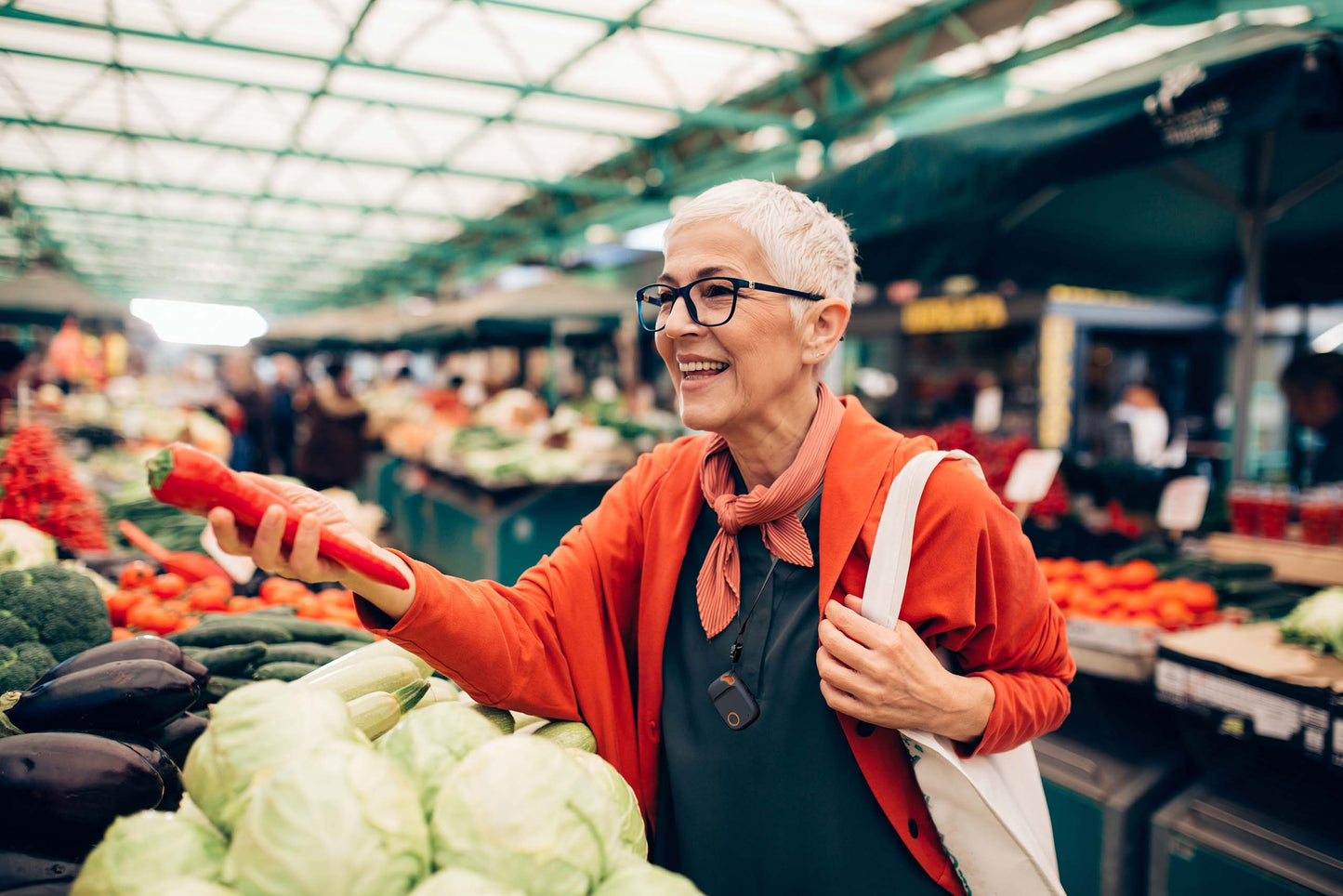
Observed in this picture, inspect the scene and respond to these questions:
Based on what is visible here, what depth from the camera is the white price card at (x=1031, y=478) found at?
3535mm

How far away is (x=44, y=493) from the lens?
2887 millimetres

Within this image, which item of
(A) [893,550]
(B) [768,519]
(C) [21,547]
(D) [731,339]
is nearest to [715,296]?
(D) [731,339]

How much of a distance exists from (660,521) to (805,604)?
0.36 metres

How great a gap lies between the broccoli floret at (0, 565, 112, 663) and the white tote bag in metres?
1.72

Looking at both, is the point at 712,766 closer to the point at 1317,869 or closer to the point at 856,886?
the point at 856,886

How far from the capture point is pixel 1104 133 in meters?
2.75

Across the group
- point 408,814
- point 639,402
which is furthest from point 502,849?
point 639,402

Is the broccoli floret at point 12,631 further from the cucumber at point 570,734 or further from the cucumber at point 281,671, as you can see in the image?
the cucumber at point 570,734

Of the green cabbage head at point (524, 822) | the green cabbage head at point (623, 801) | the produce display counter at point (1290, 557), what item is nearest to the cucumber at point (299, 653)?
the green cabbage head at point (623, 801)

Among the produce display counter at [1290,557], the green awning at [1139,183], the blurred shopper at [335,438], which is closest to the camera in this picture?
the green awning at [1139,183]

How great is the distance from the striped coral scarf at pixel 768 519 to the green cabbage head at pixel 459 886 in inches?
27.3

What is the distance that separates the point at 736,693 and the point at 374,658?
0.73 m

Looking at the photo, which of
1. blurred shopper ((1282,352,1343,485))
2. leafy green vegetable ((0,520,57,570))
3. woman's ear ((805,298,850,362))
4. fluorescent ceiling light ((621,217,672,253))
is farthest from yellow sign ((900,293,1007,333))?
leafy green vegetable ((0,520,57,570))

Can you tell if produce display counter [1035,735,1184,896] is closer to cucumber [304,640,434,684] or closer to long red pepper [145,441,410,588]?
cucumber [304,640,434,684]
